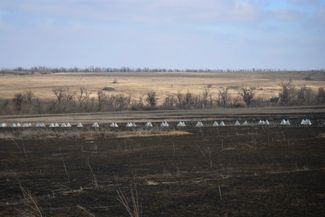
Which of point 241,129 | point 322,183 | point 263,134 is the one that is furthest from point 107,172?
point 241,129

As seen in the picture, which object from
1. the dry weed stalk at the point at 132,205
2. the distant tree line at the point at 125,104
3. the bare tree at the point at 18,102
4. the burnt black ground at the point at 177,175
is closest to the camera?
the dry weed stalk at the point at 132,205

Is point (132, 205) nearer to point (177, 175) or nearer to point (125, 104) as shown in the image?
point (177, 175)

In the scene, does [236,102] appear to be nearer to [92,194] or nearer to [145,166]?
[145,166]

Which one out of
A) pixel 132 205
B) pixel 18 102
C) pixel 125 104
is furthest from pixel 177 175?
pixel 18 102

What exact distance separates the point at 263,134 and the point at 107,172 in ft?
53.2

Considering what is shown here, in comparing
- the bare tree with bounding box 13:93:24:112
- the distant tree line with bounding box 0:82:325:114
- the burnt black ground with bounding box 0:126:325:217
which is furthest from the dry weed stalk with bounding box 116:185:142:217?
the bare tree with bounding box 13:93:24:112

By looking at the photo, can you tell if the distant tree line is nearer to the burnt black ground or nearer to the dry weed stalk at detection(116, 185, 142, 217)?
the burnt black ground

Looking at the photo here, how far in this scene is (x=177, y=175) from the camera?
18.9 m

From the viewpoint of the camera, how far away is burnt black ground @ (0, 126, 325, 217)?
1362 centimetres

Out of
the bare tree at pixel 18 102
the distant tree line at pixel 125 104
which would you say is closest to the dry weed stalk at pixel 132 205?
the distant tree line at pixel 125 104

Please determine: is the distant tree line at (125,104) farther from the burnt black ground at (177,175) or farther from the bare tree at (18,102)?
the burnt black ground at (177,175)

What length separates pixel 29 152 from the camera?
93.9 feet

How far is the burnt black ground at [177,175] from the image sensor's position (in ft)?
44.7

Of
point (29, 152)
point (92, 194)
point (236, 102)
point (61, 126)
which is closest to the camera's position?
point (92, 194)
